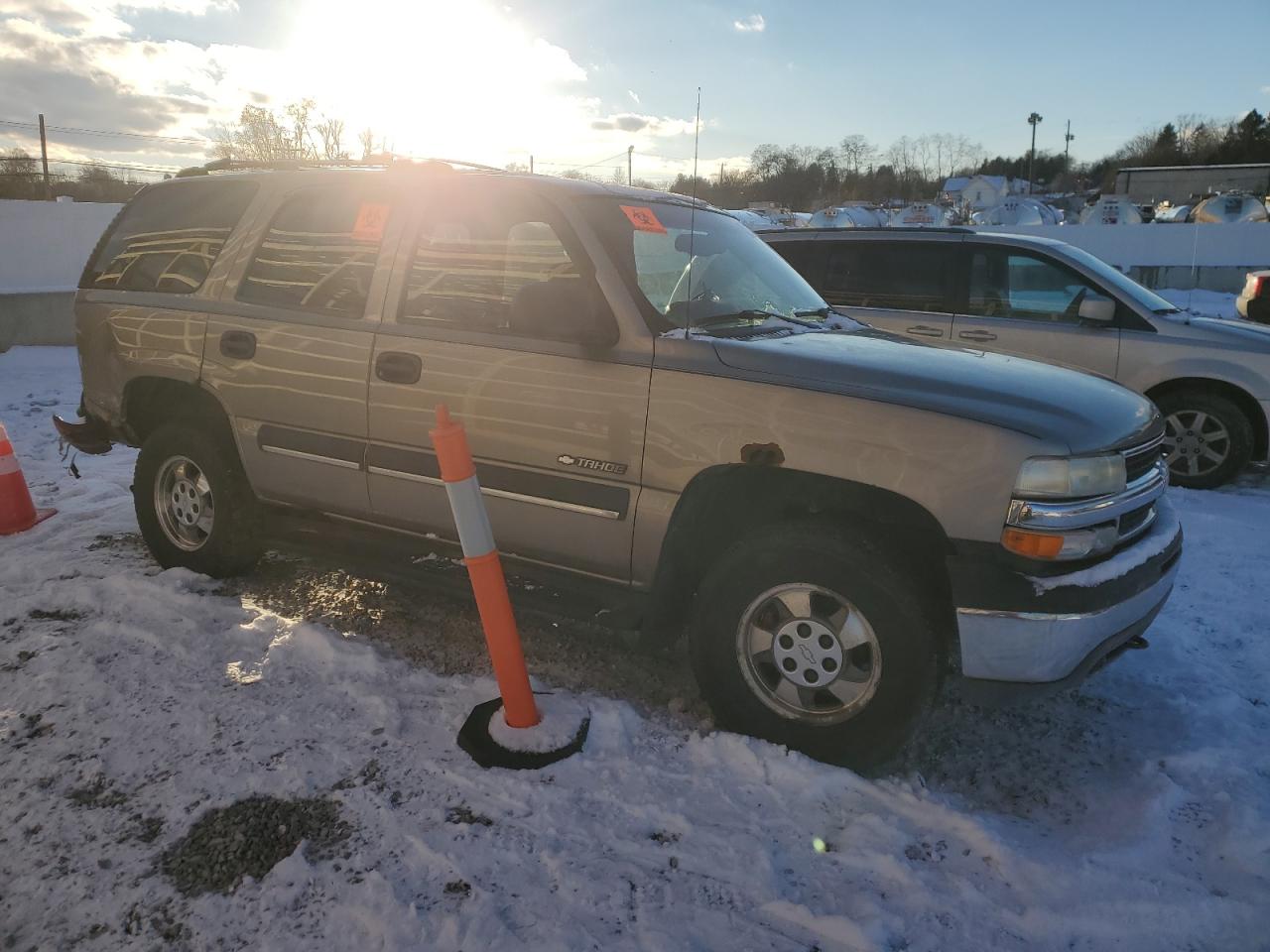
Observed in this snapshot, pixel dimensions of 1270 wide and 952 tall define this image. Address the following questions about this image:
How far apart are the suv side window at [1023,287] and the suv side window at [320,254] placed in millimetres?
4856

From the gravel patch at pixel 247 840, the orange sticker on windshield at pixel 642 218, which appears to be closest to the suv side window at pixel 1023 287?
the orange sticker on windshield at pixel 642 218

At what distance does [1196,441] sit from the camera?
6.55 meters

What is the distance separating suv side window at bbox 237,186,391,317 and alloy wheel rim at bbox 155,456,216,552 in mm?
958

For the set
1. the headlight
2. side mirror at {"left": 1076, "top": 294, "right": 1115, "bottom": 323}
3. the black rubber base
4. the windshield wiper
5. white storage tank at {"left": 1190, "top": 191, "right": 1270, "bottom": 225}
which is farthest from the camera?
white storage tank at {"left": 1190, "top": 191, "right": 1270, "bottom": 225}

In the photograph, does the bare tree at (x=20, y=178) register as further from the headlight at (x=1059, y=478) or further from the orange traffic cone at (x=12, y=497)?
the headlight at (x=1059, y=478)

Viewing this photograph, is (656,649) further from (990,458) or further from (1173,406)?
(1173,406)

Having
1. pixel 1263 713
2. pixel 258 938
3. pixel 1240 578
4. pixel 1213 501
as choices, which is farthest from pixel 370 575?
pixel 1213 501

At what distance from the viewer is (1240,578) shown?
4.60 metres

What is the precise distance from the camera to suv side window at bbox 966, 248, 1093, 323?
21.5 ft

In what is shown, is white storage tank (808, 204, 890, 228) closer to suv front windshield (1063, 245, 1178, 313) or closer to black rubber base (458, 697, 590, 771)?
suv front windshield (1063, 245, 1178, 313)

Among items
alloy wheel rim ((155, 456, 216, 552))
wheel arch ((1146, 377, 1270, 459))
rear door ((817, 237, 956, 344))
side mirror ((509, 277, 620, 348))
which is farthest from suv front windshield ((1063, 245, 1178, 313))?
alloy wheel rim ((155, 456, 216, 552))

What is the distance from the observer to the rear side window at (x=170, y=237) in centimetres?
418

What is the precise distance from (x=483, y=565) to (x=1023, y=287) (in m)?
5.49

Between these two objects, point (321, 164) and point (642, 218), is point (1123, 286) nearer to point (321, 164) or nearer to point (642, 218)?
point (642, 218)
